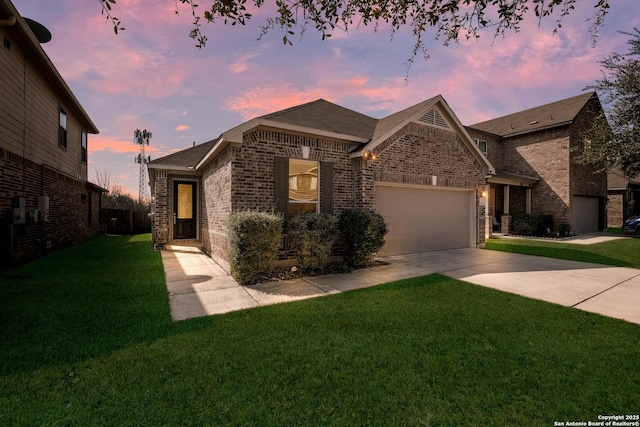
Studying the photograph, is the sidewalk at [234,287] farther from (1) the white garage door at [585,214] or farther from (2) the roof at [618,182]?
(2) the roof at [618,182]

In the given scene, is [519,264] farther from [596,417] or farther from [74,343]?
[74,343]

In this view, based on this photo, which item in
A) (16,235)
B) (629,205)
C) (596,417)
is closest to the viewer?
(596,417)

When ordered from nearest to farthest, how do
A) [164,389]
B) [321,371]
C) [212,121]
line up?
[164,389] < [321,371] < [212,121]

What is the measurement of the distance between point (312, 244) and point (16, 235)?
26.2 ft

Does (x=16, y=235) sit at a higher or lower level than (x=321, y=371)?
higher

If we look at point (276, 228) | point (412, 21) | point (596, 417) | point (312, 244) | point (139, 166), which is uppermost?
A: point (139, 166)

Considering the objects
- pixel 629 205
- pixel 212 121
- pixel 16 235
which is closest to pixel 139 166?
pixel 212 121

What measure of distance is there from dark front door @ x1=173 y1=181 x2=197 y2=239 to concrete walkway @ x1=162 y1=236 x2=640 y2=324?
158 inches

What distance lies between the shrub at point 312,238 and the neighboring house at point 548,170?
44.7ft

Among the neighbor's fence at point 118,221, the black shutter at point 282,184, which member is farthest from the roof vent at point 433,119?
the neighbor's fence at point 118,221

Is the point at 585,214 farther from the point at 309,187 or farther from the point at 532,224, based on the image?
the point at 309,187

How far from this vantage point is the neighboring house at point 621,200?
81.2 ft

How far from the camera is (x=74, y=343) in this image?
3.29 meters

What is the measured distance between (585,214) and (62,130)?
30.1 m
